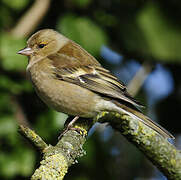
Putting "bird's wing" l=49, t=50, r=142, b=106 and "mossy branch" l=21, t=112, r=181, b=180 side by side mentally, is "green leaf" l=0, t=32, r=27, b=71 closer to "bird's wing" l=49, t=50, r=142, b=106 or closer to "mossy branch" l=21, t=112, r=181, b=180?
"bird's wing" l=49, t=50, r=142, b=106

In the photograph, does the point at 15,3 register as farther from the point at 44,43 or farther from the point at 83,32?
the point at 83,32

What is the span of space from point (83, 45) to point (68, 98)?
70 centimetres

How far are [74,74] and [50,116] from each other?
0.53 meters

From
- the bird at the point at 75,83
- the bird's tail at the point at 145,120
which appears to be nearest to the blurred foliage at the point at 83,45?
the bird at the point at 75,83

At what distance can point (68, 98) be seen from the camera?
399cm

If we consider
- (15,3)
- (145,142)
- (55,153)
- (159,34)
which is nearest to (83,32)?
(15,3)

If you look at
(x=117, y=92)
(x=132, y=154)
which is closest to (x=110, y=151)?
(x=132, y=154)

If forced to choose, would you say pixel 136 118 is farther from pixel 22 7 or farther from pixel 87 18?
pixel 22 7

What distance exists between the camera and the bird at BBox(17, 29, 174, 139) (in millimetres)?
3895

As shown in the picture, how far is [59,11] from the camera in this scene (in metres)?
4.75

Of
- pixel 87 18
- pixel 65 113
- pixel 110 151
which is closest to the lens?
pixel 65 113

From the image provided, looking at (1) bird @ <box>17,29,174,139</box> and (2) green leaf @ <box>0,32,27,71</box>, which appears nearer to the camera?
(1) bird @ <box>17,29,174,139</box>

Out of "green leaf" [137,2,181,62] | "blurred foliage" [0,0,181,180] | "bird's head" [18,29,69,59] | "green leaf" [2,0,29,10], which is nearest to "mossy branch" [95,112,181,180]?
"blurred foliage" [0,0,181,180]

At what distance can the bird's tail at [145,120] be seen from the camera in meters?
3.58
